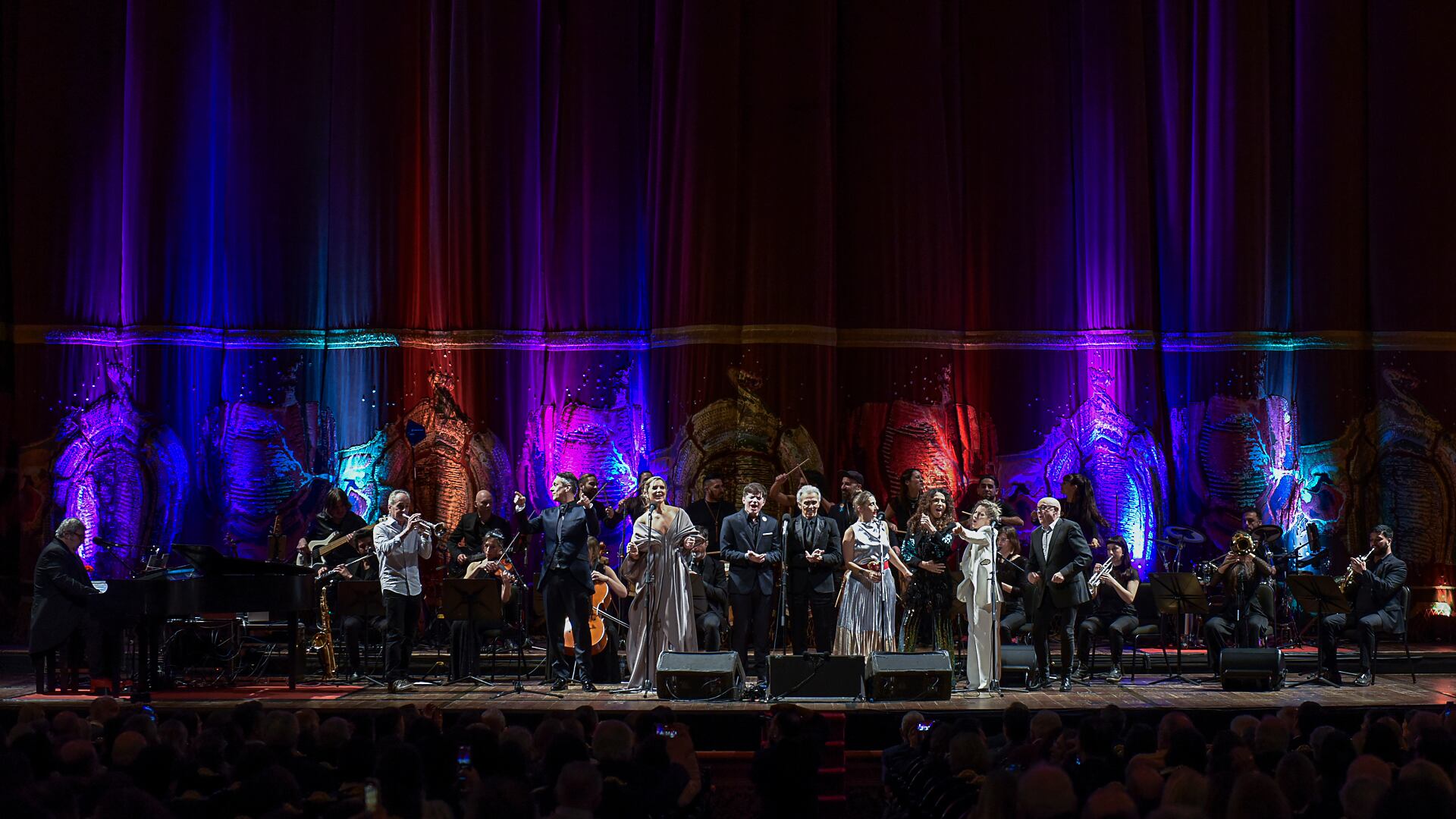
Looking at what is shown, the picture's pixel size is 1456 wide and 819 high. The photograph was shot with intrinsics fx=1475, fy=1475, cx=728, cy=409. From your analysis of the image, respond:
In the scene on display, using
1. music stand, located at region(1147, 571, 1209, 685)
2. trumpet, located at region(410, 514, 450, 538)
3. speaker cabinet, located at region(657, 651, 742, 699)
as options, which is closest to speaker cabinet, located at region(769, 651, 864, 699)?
speaker cabinet, located at region(657, 651, 742, 699)

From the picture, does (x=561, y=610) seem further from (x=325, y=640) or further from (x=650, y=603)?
(x=325, y=640)

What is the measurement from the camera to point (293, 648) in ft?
39.2

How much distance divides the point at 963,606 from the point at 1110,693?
1.46 meters

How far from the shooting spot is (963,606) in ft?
41.9

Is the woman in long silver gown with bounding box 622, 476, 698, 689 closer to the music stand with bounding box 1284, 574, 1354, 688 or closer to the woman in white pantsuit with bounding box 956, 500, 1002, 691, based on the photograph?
the woman in white pantsuit with bounding box 956, 500, 1002, 691

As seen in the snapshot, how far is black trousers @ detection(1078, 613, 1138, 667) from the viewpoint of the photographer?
43.0 feet

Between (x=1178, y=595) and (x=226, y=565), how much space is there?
801cm

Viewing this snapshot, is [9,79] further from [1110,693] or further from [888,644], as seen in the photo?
[1110,693]

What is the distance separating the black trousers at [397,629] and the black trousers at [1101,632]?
585 cm

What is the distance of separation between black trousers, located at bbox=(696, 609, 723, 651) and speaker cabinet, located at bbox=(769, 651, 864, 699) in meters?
1.39

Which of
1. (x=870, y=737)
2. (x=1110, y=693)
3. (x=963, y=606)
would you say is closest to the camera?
(x=870, y=737)

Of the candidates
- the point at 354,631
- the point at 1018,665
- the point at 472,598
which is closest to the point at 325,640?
the point at 354,631

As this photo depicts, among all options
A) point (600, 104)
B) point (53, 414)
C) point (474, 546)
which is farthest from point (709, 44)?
point (53, 414)

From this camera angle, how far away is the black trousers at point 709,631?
12.7 metres
